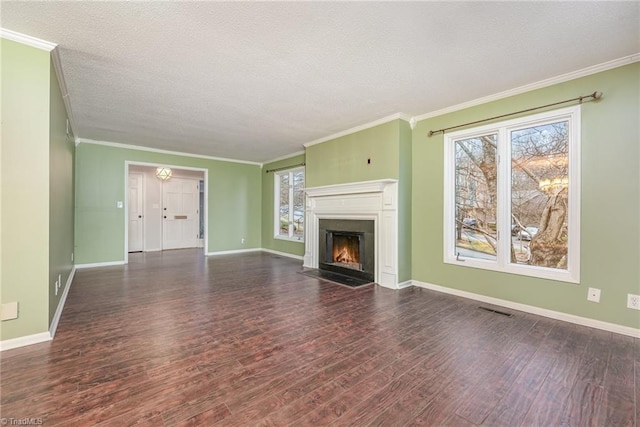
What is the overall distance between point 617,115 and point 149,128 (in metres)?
6.20

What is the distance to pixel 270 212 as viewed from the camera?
25.0 ft

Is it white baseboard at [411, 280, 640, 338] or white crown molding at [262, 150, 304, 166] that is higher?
white crown molding at [262, 150, 304, 166]

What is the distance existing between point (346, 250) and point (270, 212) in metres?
3.26

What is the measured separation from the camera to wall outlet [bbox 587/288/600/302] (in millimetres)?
2762

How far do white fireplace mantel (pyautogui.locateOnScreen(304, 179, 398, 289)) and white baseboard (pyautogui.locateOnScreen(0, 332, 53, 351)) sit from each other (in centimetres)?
379

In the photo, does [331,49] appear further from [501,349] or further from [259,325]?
[501,349]

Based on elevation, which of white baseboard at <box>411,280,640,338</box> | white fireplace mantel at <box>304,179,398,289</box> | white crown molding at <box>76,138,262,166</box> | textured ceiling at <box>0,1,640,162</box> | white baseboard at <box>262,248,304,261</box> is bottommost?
white baseboard at <box>411,280,640,338</box>

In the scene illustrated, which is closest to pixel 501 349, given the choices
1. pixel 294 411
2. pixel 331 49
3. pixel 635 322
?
pixel 635 322

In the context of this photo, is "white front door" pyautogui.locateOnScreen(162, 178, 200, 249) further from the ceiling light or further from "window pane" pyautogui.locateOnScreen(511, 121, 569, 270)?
"window pane" pyautogui.locateOnScreen(511, 121, 569, 270)

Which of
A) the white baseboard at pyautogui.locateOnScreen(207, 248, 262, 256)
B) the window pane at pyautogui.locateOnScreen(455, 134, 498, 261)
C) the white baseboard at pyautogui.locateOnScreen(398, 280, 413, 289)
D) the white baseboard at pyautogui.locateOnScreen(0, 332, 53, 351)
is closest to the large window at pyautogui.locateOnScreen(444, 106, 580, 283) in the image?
the window pane at pyautogui.locateOnScreen(455, 134, 498, 261)

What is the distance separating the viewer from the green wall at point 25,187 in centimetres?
221

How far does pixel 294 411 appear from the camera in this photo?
5.20 feet

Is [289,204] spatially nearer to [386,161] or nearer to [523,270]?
[386,161]

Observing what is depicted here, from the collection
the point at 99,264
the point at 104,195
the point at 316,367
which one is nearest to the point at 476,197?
the point at 316,367
